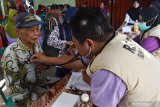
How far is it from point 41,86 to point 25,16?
616 mm

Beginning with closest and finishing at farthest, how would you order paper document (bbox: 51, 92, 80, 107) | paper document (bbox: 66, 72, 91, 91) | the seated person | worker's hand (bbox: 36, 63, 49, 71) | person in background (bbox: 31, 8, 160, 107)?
person in background (bbox: 31, 8, 160, 107) < paper document (bbox: 51, 92, 80, 107) < paper document (bbox: 66, 72, 91, 91) < the seated person < worker's hand (bbox: 36, 63, 49, 71)

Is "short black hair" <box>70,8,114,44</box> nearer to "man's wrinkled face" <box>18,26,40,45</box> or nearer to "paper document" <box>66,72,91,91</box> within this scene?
"paper document" <box>66,72,91,91</box>

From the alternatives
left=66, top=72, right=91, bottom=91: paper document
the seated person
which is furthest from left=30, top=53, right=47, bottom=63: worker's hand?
left=66, top=72, right=91, bottom=91: paper document

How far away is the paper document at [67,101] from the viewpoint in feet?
4.47

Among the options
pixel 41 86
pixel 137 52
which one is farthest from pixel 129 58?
pixel 41 86

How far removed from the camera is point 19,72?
171 centimetres

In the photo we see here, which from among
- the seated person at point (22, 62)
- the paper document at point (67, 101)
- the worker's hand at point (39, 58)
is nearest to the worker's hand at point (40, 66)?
the seated person at point (22, 62)

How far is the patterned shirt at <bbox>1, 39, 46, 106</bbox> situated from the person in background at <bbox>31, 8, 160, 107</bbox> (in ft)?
2.28

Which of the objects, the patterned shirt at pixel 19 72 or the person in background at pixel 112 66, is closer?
the person in background at pixel 112 66

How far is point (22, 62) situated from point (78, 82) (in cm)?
46

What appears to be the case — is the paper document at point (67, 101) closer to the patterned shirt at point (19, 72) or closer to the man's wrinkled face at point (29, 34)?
the patterned shirt at point (19, 72)

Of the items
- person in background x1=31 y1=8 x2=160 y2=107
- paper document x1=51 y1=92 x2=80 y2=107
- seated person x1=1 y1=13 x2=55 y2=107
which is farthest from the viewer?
seated person x1=1 y1=13 x2=55 y2=107

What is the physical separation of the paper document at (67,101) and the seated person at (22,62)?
383 millimetres

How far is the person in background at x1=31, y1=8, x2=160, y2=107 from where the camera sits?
104cm
